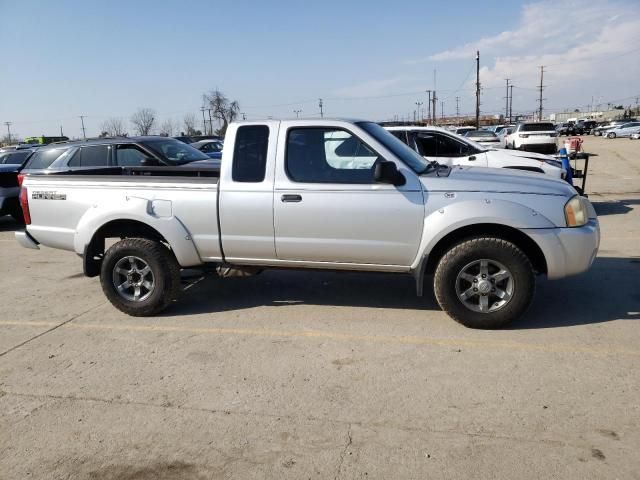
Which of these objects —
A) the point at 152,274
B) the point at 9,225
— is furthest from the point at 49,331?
the point at 9,225

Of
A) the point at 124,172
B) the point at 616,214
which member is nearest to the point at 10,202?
the point at 124,172

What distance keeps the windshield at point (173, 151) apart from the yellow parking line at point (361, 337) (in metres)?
4.60

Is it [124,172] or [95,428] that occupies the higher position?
[124,172]

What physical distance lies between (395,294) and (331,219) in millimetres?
1475

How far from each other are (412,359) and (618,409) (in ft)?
4.68

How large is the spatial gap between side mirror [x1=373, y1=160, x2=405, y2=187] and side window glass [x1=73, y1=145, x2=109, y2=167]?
21.3 feet

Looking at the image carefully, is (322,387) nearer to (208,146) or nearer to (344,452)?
(344,452)

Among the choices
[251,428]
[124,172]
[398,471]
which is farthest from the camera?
[124,172]

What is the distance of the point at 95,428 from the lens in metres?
3.30

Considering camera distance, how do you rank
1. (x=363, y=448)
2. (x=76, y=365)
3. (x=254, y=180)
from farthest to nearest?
(x=254, y=180), (x=76, y=365), (x=363, y=448)

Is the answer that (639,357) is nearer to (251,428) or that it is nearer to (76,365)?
(251,428)

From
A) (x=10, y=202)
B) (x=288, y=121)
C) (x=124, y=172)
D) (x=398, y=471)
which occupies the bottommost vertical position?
(x=398, y=471)

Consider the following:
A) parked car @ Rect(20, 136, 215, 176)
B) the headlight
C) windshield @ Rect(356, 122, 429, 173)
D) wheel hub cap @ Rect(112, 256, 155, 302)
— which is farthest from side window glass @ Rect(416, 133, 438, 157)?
wheel hub cap @ Rect(112, 256, 155, 302)

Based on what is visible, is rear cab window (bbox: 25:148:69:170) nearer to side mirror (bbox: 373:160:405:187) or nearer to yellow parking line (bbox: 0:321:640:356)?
yellow parking line (bbox: 0:321:640:356)
